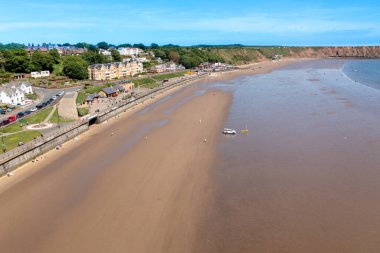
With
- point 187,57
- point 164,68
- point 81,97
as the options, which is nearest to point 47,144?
point 81,97

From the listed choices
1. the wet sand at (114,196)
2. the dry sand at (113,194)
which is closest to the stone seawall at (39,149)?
the dry sand at (113,194)

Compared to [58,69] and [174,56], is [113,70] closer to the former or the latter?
[58,69]

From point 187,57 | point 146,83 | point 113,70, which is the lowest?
point 146,83

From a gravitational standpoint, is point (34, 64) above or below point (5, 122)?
above

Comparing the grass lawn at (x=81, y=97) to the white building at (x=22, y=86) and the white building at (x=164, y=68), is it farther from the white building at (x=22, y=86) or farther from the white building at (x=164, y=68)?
the white building at (x=164, y=68)

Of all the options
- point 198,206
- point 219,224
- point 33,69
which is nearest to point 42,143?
point 198,206

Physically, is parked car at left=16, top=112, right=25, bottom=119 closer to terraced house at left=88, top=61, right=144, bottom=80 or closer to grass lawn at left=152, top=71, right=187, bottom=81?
terraced house at left=88, top=61, right=144, bottom=80

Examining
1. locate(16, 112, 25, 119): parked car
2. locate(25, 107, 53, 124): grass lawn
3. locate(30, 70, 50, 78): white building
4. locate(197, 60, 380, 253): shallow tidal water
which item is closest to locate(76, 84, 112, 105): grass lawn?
locate(25, 107, 53, 124): grass lawn
